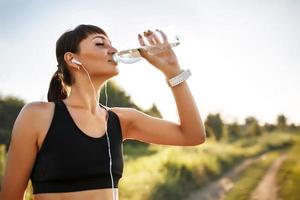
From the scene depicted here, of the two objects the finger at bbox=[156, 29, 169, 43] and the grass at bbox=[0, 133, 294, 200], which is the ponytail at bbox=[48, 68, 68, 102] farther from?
the grass at bbox=[0, 133, 294, 200]

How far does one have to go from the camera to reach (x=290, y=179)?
36.1ft

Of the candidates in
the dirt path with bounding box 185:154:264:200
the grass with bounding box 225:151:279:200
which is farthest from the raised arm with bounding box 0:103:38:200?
the dirt path with bounding box 185:154:264:200

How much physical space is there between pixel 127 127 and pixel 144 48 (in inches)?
12.0

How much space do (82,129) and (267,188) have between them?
9532 millimetres

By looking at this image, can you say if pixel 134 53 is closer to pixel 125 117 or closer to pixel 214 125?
pixel 125 117

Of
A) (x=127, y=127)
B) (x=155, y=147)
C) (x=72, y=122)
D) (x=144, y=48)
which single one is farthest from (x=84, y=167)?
(x=155, y=147)

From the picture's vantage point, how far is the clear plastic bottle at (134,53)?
184 centimetres

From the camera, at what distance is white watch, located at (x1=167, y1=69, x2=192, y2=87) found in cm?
189

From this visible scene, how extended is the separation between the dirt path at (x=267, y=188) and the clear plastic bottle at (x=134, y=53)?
874 cm

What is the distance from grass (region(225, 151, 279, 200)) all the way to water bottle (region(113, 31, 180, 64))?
8840 mm

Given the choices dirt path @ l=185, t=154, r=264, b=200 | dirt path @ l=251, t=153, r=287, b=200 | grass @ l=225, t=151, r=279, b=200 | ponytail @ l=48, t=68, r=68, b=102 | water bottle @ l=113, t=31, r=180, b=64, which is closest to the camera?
water bottle @ l=113, t=31, r=180, b=64

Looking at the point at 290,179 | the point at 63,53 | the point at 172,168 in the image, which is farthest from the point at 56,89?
the point at 290,179

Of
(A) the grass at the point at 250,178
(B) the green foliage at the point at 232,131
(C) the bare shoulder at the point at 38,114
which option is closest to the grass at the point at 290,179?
(A) the grass at the point at 250,178

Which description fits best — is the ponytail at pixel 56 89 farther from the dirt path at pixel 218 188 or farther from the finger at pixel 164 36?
the dirt path at pixel 218 188
